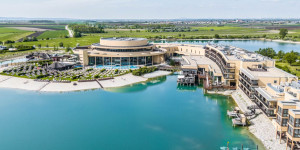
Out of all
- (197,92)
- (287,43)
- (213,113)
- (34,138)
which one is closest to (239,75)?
(197,92)

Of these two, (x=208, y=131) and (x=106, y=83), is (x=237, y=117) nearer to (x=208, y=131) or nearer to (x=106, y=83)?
(x=208, y=131)

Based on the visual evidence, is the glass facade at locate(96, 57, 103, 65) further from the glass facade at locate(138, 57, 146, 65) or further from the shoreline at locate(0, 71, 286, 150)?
the shoreline at locate(0, 71, 286, 150)

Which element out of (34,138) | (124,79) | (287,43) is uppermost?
(287,43)

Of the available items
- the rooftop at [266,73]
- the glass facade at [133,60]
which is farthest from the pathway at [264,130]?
the glass facade at [133,60]

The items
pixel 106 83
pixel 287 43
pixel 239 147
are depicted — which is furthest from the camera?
pixel 287 43

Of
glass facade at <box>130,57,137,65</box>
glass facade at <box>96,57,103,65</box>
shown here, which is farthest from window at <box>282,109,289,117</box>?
glass facade at <box>96,57,103,65</box>

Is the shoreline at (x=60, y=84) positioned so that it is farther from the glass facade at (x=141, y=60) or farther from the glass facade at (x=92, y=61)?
the glass facade at (x=92, y=61)

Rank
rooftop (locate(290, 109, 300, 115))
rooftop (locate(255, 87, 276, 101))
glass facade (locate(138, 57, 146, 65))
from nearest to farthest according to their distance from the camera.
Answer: rooftop (locate(290, 109, 300, 115)), rooftop (locate(255, 87, 276, 101)), glass facade (locate(138, 57, 146, 65))

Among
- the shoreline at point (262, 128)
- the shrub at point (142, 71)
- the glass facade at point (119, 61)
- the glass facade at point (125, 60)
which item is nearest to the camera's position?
the shoreline at point (262, 128)
